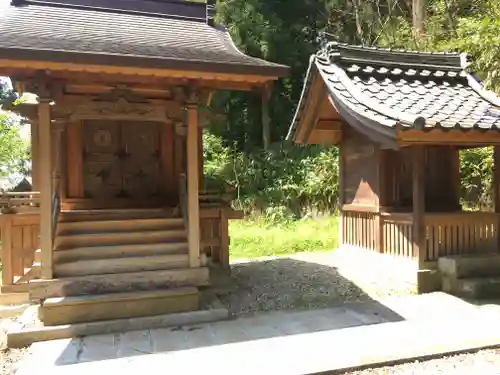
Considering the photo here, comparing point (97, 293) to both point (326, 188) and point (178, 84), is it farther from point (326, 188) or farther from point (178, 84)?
point (326, 188)

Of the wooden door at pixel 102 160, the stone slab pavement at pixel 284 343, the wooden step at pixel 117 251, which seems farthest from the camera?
the wooden door at pixel 102 160

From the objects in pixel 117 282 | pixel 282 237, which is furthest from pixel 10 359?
pixel 282 237

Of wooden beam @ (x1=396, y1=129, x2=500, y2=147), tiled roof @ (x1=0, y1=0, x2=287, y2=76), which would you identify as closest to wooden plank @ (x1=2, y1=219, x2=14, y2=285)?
tiled roof @ (x1=0, y1=0, x2=287, y2=76)

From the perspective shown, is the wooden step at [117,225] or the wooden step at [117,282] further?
the wooden step at [117,225]

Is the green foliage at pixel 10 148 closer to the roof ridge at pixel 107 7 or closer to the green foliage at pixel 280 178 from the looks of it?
the green foliage at pixel 280 178

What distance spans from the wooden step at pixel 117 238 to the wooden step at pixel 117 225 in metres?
0.10

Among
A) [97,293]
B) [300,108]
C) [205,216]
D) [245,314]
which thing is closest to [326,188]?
[300,108]

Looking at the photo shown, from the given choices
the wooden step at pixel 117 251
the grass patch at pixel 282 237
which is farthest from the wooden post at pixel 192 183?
the grass patch at pixel 282 237

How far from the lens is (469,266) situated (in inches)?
225

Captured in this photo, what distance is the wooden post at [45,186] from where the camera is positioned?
4.57m

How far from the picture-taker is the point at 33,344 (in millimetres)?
4219

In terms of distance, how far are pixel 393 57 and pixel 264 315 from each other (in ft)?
17.0

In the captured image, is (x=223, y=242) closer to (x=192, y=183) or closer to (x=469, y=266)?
(x=192, y=183)

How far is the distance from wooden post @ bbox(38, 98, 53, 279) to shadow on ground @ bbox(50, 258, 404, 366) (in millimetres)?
1006
